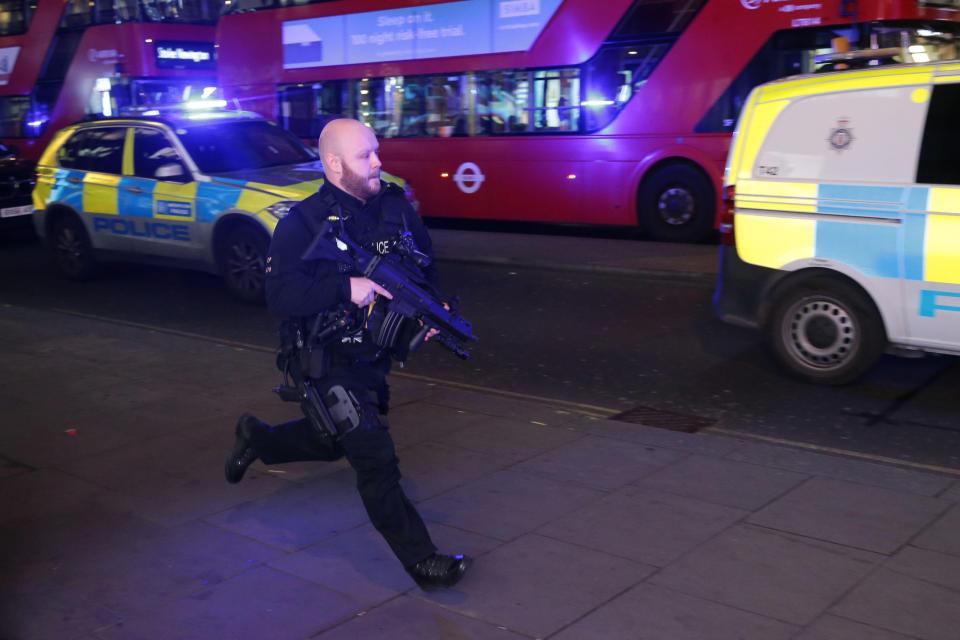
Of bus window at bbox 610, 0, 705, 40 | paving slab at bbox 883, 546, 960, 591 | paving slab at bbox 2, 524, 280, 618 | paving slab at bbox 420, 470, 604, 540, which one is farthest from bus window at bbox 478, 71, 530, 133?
paving slab at bbox 883, 546, 960, 591

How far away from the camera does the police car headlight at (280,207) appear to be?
33.5ft

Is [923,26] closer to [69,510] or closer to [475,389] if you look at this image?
[475,389]

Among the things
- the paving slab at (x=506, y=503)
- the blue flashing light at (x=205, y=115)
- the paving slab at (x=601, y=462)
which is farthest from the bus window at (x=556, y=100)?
the paving slab at (x=506, y=503)

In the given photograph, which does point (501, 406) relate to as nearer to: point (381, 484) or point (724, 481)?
point (724, 481)

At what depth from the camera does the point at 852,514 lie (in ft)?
15.5

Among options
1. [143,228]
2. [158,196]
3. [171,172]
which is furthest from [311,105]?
[171,172]

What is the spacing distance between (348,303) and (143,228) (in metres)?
8.32

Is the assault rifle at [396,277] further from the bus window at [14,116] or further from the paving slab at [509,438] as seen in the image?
the bus window at [14,116]

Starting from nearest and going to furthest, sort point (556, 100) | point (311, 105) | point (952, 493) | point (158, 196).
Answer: point (952, 493) < point (158, 196) < point (556, 100) < point (311, 105)

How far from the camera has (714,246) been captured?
1362 cm

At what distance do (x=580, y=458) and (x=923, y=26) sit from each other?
8327 mm

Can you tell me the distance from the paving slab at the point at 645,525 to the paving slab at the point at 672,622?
15.0 inches

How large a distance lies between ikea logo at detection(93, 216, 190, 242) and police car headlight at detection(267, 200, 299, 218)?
4.29ft

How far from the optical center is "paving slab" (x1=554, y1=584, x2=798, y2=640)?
3.63 metres
